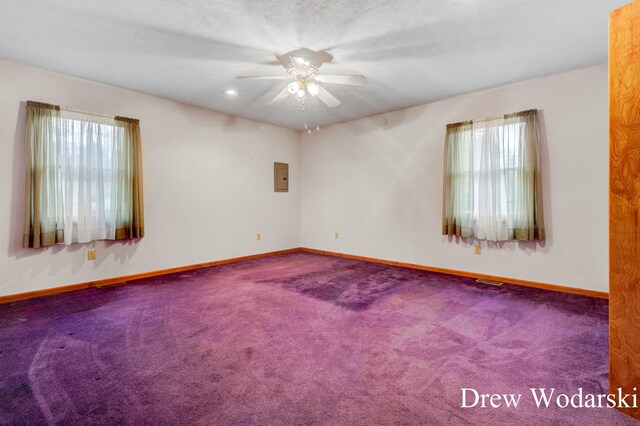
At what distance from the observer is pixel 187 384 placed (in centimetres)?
183

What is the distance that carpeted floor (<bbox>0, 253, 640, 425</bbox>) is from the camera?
63.2 inches

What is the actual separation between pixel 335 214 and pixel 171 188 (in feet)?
9.95

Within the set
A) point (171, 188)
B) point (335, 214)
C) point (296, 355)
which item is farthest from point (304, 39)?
point (335, 214)

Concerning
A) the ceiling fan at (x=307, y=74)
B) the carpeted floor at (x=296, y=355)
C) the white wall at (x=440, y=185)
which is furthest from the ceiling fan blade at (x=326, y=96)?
the carpeted floor at (x=296, y=355)

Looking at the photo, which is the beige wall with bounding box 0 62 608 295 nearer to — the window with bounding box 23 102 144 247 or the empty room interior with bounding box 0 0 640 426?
the empty room interior with bounding box 0 0 640 426

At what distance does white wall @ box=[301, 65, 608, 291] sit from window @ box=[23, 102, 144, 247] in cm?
343

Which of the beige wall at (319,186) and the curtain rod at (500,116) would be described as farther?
the curtain rod at (500,116)

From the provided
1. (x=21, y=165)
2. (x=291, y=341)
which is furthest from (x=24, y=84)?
(x=291, y=341)

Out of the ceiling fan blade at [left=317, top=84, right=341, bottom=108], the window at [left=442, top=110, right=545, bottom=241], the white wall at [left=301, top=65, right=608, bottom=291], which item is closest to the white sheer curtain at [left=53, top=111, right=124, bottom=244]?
the ceiling fan blade at [left=317, top=84, right=341, bottom=108]

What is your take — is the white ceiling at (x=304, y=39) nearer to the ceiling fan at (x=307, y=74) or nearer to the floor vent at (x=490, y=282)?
the ceiling fan at (x=307, y=74)

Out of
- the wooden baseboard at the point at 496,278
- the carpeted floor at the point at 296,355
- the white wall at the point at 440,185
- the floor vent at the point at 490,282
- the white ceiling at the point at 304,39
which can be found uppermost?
the white ceiling at the point at 304,39

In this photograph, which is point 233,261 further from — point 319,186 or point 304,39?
point 304,39

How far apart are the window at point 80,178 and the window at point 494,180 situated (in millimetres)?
4526

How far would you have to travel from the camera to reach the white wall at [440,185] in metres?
3.51
